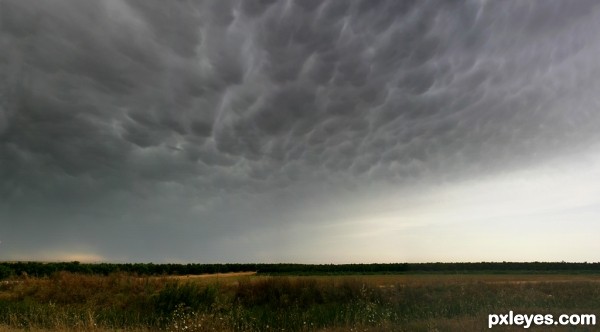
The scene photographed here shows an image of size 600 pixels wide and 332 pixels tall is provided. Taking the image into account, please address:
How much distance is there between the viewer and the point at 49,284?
3212 cm

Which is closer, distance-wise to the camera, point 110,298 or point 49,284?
point 110,298

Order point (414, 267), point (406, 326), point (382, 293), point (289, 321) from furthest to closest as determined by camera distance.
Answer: point (414, 267), point (382, 293), point (289, 321), point (406, 326)

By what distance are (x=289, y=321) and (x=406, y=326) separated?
588 centimetres

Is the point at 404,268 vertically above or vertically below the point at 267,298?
below

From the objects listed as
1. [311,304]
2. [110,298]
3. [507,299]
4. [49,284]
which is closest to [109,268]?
[49,284]

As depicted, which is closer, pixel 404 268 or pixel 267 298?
pixel 267 298

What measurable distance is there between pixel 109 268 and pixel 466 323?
67951 millimetres

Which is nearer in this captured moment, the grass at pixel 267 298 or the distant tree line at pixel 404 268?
the grass at pixel 267 298

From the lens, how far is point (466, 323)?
52.6 ft

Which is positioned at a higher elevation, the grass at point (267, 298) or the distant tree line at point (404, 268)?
the grass at point (267, 298)

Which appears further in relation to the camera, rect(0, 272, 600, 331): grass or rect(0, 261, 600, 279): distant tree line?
rect(0, 261, 600, 279): distant tree line

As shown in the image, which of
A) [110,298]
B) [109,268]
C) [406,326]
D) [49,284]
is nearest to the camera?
[406,326]

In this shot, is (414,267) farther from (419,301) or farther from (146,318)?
(146,318)

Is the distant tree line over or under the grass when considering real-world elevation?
under
